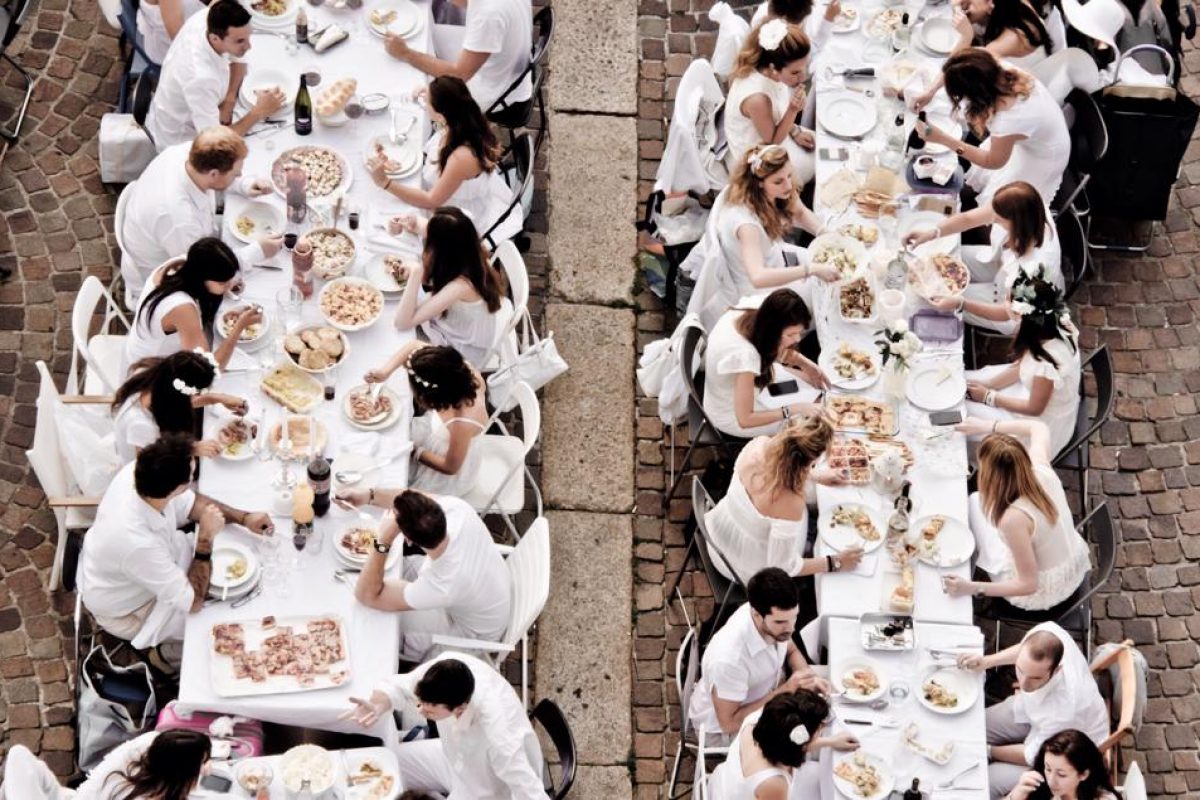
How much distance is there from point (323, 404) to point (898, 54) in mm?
4375

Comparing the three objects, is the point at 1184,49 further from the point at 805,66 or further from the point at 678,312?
the point at 678,312

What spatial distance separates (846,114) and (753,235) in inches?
52.7

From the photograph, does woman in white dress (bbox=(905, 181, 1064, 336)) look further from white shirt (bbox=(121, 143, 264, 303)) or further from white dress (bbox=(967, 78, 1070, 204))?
white shirt (bbox=(121, 143, 264, 303))

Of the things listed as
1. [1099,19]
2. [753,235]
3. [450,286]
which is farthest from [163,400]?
[1099,19]

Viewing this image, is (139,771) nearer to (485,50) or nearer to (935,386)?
(935,386)

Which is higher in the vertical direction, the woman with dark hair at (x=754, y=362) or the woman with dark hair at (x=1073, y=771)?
the woman with dark hair at (x=754, y=362)

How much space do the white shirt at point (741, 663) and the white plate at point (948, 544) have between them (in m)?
0.93

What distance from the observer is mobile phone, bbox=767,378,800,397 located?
359 inches

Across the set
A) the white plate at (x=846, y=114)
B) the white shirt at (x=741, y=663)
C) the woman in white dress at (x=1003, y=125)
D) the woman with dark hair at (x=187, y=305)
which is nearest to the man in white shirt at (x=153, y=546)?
the woman with dark hair at (x=187, y=305)

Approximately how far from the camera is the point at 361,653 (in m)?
7.71

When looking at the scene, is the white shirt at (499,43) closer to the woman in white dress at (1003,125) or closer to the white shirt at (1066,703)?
the woman in white dress at (1003,125)

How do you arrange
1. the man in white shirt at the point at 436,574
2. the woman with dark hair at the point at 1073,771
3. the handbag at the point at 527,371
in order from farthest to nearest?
the handbag at the point at 527,371, the man in white shirt at the point at 436,574, the woman with dark hair at the point at 1073,771

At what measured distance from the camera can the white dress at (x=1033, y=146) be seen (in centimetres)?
979

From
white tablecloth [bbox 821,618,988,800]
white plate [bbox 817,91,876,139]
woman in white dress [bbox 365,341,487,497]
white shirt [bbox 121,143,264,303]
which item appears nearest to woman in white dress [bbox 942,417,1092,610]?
white tablecloth [bbox 821,618,988,800]
